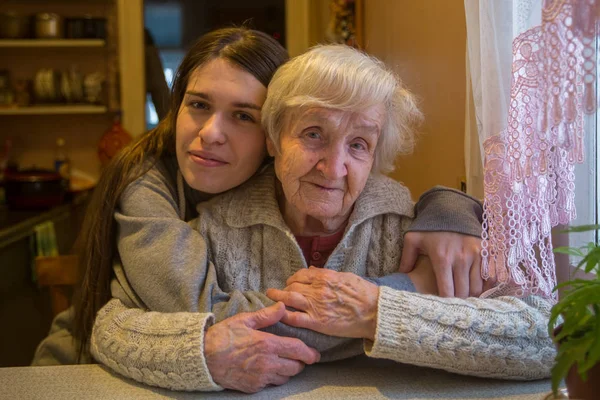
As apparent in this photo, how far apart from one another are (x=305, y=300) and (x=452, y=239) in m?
0.31

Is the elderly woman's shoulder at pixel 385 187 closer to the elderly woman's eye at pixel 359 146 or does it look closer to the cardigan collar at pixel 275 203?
the cardigan collar at pixel 275 203

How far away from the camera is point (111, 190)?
1373 millimetres

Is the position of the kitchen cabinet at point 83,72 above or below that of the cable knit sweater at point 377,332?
above

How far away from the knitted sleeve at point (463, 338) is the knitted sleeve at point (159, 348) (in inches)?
11.3

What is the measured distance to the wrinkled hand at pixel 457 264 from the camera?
1.24m

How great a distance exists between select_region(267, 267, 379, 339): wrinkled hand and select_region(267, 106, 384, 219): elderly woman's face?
0.51 ft

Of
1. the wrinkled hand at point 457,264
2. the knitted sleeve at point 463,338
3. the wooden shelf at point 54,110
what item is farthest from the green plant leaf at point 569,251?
the wooden shelf at point 54,110

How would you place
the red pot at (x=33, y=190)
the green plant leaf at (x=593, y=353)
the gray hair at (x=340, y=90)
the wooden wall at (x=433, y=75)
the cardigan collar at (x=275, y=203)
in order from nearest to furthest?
the green plant leaf at (x=593, y=353) < the gray hair at (x=340, y=90) < the cardigan collar at (x=275, y=203) < the wooden wall at (x=433, y=75) < the red pot at (x=33, y=190)

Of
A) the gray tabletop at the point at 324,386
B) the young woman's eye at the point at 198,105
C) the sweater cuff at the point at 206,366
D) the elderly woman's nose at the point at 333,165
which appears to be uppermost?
the young woman's eye at the point at 198,105

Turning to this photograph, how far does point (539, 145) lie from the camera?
0.97 meters

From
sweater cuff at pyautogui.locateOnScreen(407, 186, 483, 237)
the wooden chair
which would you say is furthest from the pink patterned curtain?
the wooden chair

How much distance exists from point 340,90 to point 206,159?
32cm

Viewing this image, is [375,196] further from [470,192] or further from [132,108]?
[132,108]

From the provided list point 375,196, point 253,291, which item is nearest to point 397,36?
point 375,196
